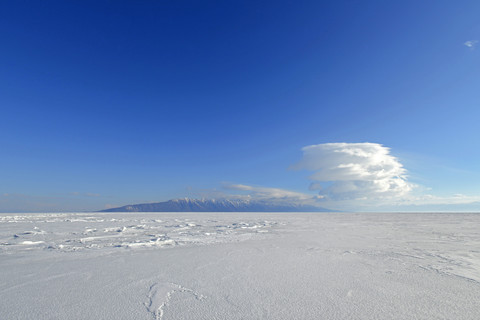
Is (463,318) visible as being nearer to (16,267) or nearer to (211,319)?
(211,319)

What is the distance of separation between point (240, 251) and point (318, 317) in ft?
13.3

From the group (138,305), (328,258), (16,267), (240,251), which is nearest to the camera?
(138,305)

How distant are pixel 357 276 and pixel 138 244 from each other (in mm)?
6407

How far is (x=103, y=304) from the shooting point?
313cm

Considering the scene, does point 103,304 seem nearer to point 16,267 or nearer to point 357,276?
point 16,267

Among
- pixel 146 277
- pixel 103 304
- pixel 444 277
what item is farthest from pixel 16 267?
pixel 444 277

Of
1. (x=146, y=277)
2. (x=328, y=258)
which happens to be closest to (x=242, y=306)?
(x=146, y=277)

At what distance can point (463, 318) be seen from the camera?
108 inches

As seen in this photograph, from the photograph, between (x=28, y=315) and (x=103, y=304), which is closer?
(x=28, y=315)

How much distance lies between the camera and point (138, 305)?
3.09 m

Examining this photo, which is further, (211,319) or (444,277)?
(444,277)

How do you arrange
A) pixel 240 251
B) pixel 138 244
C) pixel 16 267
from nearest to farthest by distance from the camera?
1. pixel 16 267
2. pixel 240 251
3. pixel 138 244

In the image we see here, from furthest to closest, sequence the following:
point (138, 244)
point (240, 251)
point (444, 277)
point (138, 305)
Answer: point (138, 244)
point (240, 251)
point (444, 277)
point (138, 305)

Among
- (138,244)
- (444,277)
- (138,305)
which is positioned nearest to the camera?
(138,305)
